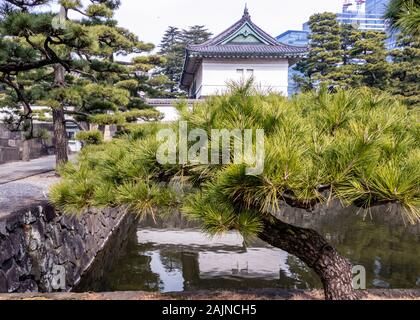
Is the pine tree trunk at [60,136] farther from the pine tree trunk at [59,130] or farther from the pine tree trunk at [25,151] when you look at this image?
the pine tree trunk at [25,151]

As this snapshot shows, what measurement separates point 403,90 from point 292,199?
16.7 metres

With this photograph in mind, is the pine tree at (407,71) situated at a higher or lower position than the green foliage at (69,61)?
higher

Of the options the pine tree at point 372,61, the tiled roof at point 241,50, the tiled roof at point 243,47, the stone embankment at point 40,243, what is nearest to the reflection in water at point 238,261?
the stone embankment at point 40,243

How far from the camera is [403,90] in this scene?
15.8 metres

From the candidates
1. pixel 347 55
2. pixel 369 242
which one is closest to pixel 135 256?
pixel 369 242

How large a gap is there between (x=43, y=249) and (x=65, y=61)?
2.56 m

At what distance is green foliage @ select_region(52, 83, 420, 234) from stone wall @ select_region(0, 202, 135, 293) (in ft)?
3.39

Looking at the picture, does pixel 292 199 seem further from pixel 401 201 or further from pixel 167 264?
pixel 167 264

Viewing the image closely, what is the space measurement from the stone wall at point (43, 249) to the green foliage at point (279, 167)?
1.03 metres

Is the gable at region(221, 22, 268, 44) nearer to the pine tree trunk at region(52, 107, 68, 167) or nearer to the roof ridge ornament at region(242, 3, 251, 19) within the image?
the roof ridge ornament at region(242, 3, 251, 19)

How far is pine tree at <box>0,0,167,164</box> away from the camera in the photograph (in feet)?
13.9

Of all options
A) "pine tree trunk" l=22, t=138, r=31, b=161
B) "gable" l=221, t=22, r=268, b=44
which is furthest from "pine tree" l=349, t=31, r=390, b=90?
"pine tree trunk" l=22, t=138, r=31, b=161

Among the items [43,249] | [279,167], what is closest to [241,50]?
[43,249]

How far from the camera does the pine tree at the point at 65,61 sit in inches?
166
